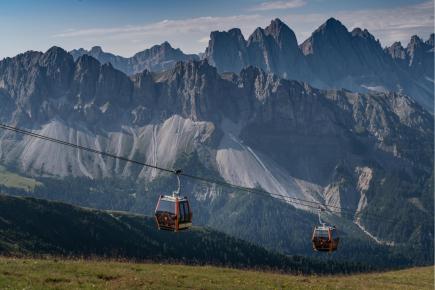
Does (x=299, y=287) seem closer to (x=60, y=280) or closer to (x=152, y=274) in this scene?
(x=152, y=274)

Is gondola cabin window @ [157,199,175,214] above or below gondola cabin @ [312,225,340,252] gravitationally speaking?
above

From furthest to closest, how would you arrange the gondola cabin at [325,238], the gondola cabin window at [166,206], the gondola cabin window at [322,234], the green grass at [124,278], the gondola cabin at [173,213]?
the gondola cabin window at [322,234] < the gondola cabin at [325,238] < the gondola cabin window at [166,206] < the gondola cabin at [173,213] < the green grass at [124,278]

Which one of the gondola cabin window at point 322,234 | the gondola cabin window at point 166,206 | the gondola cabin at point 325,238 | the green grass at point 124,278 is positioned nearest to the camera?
the green grass at point 124,278

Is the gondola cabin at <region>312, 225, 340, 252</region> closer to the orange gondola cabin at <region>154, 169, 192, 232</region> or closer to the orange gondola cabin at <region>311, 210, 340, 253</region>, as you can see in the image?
the orange gondola cabin at <region>311, 210, 340, 253</region>

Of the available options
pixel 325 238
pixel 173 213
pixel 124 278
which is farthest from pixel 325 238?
pixel 124 278

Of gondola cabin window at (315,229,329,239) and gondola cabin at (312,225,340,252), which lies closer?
gondola cabin at (312,225,340,252)

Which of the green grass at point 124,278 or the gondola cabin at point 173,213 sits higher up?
the gondola cabin at point 173,213

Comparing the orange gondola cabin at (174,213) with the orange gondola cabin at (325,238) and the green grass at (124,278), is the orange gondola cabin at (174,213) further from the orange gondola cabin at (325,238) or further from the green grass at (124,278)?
the orange gondola cabin at (325,238)

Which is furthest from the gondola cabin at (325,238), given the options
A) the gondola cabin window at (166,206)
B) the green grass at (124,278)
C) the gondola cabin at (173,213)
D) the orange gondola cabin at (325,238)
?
the gondola cabin window at (166,206)

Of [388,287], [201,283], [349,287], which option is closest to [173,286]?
[201,283]

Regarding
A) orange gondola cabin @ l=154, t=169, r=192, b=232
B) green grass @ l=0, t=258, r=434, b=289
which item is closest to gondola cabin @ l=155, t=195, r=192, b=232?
orange gondola cabin @ l=154, t=169, r=192, b=232
